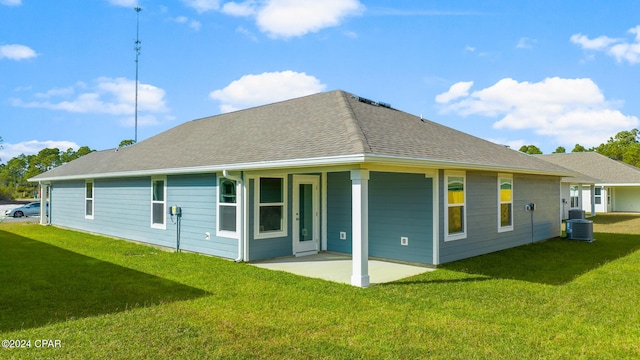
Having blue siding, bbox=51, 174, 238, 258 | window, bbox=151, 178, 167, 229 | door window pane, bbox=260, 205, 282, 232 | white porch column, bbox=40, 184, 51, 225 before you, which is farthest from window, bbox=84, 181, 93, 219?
door window pane, bbox=260, 205, 282, 232

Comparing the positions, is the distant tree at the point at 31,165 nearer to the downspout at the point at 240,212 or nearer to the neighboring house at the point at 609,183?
the downspout at the point at 240,212

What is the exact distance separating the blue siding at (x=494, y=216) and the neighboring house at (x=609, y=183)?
16831 mm

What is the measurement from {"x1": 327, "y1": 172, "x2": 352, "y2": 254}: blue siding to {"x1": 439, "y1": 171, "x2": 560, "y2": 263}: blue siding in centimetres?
261

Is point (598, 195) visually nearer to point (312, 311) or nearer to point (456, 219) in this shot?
point (456, 219)

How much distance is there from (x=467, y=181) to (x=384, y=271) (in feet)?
10.7

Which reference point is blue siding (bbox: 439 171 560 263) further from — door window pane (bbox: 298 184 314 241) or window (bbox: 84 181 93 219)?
window (bbox: 84 181 93 219)

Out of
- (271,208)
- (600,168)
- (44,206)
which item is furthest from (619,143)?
(44,206)

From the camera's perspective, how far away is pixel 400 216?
9.46 m

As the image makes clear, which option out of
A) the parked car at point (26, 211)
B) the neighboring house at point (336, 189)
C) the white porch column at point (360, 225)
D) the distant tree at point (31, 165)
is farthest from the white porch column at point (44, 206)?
the distant tree at point (31, 165)

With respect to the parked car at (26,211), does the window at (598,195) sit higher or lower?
higher

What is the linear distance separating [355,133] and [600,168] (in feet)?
93.4

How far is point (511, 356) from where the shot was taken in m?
4.13

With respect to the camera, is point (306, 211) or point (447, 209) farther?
point (306, 211)

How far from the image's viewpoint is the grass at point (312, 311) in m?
4.30
